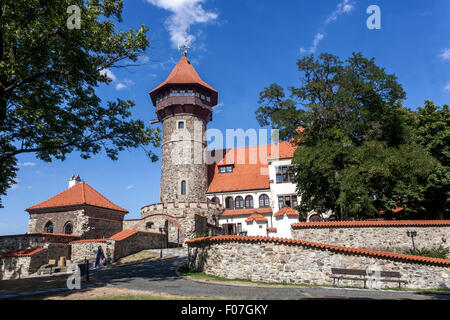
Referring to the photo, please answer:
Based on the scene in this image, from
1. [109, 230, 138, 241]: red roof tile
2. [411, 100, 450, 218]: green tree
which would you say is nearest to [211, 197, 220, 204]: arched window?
[109, 230, 138, 241]: red roof tile

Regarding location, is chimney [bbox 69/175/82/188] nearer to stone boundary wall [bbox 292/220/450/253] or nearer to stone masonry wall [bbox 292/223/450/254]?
stone boundary wall [bbox 292/220/450/253]

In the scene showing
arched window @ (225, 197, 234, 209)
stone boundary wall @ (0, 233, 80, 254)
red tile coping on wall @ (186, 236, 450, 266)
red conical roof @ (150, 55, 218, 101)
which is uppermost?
red conical roof @ (150, 55, 218, 101)

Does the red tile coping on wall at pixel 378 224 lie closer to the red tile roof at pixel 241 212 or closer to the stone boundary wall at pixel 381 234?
the stone boundary wall at pixel 381 234

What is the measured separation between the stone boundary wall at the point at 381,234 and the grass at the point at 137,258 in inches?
442

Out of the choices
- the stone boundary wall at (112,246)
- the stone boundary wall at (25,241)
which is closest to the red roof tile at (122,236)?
the stone boundary wall at (112,246)

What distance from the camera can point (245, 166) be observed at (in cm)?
3834

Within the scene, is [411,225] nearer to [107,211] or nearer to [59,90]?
[59,90]

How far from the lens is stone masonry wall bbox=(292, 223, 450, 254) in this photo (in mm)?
16672

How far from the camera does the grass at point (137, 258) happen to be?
20.9 m

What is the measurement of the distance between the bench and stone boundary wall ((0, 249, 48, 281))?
1822cm

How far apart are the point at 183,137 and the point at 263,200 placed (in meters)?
12.4

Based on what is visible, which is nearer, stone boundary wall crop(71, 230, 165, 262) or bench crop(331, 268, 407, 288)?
bench crop(331, 268, 407, 288)

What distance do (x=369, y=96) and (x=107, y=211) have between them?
2676 centimetres
